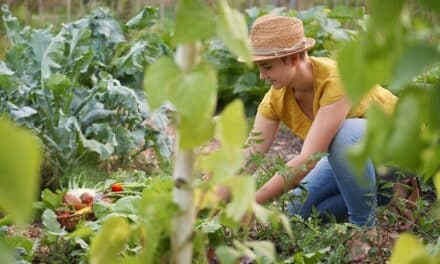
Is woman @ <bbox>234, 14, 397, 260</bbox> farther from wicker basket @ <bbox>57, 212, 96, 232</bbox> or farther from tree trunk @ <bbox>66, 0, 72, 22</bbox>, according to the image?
tree trunk @ <bbox>66, 0, 72, 22</bbox>

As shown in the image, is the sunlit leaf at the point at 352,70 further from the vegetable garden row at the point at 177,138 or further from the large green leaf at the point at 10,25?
the large green leaf at the point at 10,25

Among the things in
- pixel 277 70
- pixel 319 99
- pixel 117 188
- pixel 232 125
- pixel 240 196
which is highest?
pixel 232 125

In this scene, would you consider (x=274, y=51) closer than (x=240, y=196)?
No

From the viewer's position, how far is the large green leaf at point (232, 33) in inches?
42.4

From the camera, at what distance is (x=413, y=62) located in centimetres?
89

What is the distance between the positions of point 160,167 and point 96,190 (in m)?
0.68

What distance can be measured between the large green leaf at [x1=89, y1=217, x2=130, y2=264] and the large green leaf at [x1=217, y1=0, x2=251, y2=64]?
377 millimetres

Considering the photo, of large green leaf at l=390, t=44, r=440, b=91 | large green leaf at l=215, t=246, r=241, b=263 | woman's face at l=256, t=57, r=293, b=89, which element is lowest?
woman's face at l=256, t=57, r=293, b=89

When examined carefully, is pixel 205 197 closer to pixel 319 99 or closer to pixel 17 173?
pixel 17 173

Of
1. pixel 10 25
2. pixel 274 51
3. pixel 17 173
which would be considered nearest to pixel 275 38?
pixel 274 51

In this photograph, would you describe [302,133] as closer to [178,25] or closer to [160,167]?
[160,167]

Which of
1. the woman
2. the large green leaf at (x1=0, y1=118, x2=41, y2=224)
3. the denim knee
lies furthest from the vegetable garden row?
the denim knee

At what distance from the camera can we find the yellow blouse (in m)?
2.96

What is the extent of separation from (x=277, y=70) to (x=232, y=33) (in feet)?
6.18
